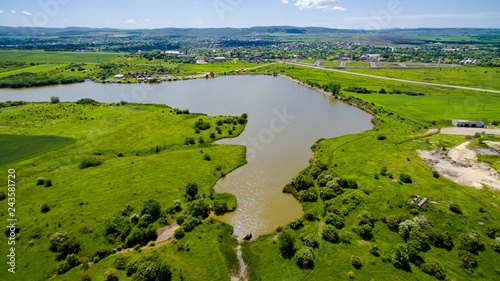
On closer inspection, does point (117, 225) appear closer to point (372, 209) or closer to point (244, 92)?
point (372, 209)

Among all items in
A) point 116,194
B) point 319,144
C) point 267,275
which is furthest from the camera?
point 319,144

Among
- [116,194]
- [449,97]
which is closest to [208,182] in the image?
[116,194]

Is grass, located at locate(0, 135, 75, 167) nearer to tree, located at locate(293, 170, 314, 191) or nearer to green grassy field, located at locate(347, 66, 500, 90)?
tree, located at locate(293, 170, 314, 191)

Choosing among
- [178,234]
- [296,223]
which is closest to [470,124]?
[296,223]

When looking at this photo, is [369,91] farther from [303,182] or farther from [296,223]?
[296,223]

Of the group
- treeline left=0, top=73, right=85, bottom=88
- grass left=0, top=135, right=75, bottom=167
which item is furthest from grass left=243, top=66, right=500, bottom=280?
treeline left=0, top=73, right=85, bottom=88

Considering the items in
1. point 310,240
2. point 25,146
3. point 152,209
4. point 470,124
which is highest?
point 470,124

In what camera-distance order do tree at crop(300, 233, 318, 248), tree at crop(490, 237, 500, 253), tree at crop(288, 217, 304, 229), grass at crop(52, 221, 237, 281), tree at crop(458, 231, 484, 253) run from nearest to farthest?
grass at crop(52, 221, 237, 281) < tree at crop(458, 231, 484, 253) < tree at crop(490, 237, 500, 253) < tree at crop(300, 233, 318, 248) < tree at crop(288, 217, 304, 229)
